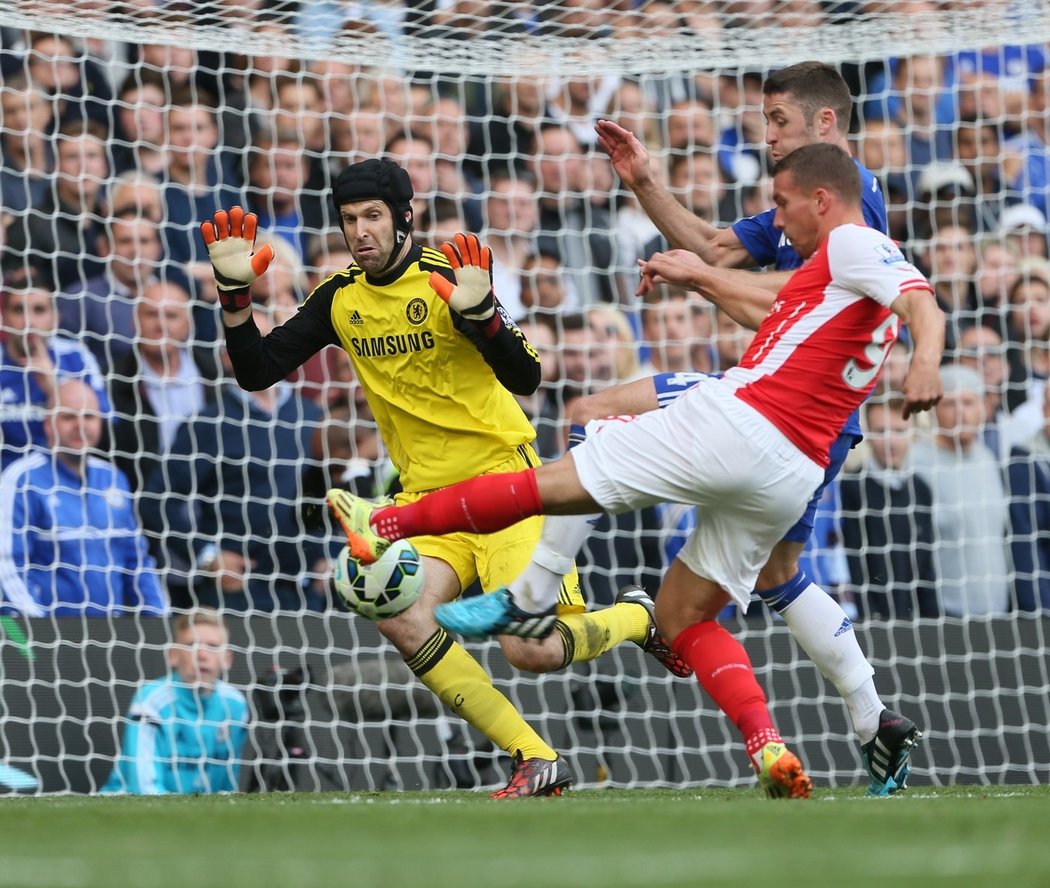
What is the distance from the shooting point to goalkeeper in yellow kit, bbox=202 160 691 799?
593 centimetres

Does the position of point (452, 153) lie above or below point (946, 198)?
above

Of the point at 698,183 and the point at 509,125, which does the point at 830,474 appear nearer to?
the point at 698,183

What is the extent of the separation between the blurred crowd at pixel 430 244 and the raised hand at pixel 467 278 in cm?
283

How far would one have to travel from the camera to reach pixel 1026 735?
27.5 feet

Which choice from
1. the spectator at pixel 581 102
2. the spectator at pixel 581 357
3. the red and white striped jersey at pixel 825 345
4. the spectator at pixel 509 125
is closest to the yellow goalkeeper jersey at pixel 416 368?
the red and white striped jersey at pixel 825 345

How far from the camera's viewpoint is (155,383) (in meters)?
8.61

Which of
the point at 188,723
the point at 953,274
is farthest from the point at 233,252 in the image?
the point at 953,274

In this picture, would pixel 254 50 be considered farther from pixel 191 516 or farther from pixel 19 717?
pixel 19 717

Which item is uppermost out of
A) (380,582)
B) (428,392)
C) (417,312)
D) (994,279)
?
(994,279)

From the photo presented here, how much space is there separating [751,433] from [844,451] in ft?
3.22

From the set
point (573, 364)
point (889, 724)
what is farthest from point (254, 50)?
point (889, 724)

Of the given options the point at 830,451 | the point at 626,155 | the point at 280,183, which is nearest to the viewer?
the point at 830,451

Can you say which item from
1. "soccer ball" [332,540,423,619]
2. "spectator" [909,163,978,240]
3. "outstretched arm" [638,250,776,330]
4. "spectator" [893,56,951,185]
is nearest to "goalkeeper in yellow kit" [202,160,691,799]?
"outstretched arm" [638,250,776,330]

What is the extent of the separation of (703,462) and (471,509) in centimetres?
69
